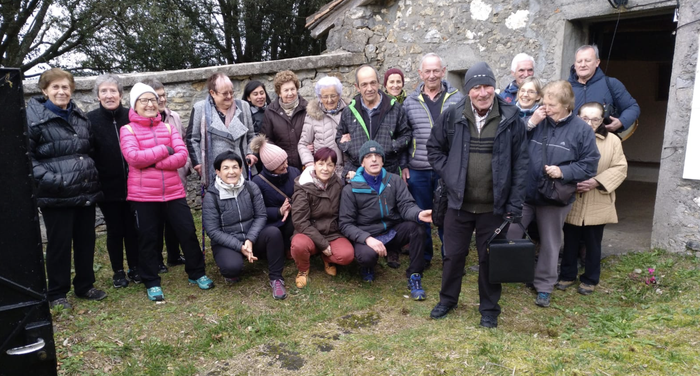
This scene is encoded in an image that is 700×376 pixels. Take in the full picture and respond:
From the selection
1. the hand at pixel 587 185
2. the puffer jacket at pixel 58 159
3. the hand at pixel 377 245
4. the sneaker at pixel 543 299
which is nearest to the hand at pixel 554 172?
the hand at pixel 587 185

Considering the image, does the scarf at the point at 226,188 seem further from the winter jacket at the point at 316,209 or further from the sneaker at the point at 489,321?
the sneaker at the point at 489,321

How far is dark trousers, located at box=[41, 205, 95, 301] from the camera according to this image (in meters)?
3.74

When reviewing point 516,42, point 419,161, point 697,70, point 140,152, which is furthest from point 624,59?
point 140,152

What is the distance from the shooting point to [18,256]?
2.23 m

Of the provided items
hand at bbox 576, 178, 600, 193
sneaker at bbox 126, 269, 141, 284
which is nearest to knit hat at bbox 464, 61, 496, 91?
hand at bbox 576, 178, 600, 193

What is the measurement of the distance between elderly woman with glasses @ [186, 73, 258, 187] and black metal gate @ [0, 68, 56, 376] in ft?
7.69

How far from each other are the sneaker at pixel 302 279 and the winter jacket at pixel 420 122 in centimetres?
143

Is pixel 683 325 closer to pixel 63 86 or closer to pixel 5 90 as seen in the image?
pixel 5 90

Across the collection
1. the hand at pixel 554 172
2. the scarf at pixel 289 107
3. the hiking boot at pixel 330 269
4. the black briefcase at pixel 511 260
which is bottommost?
the hiking boot at pixel 330 269

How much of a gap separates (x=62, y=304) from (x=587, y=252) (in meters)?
4.29

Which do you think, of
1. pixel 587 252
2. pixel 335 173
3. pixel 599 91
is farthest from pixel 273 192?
pixel 599 91

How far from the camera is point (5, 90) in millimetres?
2184

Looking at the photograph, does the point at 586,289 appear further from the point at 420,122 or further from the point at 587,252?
the point at 420,122

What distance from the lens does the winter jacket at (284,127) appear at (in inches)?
194
